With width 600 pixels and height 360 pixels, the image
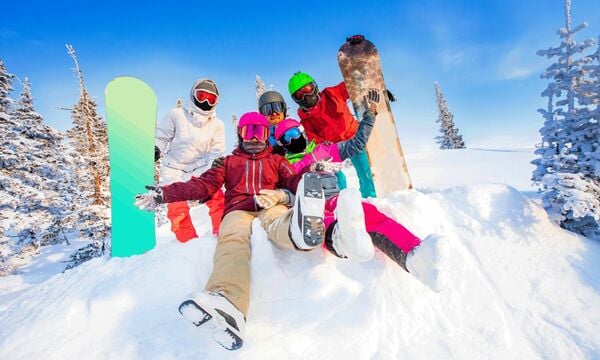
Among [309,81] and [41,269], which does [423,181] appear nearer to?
[309,81]

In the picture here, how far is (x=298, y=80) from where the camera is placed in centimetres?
471

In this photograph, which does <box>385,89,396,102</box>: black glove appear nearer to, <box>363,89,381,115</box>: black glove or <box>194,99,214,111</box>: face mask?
<box>363,89,381,115</box>: black glove

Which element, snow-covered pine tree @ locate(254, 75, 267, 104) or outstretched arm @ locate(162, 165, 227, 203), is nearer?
outstretched arm @ locate(162, 165, 227, 203)

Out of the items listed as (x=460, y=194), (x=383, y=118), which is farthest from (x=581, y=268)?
(x=383, y=118)

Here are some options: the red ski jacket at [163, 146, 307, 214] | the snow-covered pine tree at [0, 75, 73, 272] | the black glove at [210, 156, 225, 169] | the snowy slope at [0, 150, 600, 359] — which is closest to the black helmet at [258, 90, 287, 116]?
the red ski jacket at [163, 146, 307, 214]

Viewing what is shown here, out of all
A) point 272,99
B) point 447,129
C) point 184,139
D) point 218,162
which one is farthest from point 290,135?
point 447,129

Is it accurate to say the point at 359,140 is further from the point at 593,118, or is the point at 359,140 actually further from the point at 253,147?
the point at 593,118

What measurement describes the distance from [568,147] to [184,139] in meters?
5.09

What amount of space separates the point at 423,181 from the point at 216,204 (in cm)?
973

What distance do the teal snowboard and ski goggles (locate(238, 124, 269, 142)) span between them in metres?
2.14

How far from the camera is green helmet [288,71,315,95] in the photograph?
471 cm

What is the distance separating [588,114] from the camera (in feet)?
12.6

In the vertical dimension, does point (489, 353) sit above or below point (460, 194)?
below

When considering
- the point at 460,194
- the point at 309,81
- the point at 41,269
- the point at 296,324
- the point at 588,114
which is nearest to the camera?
the point at 296,324
